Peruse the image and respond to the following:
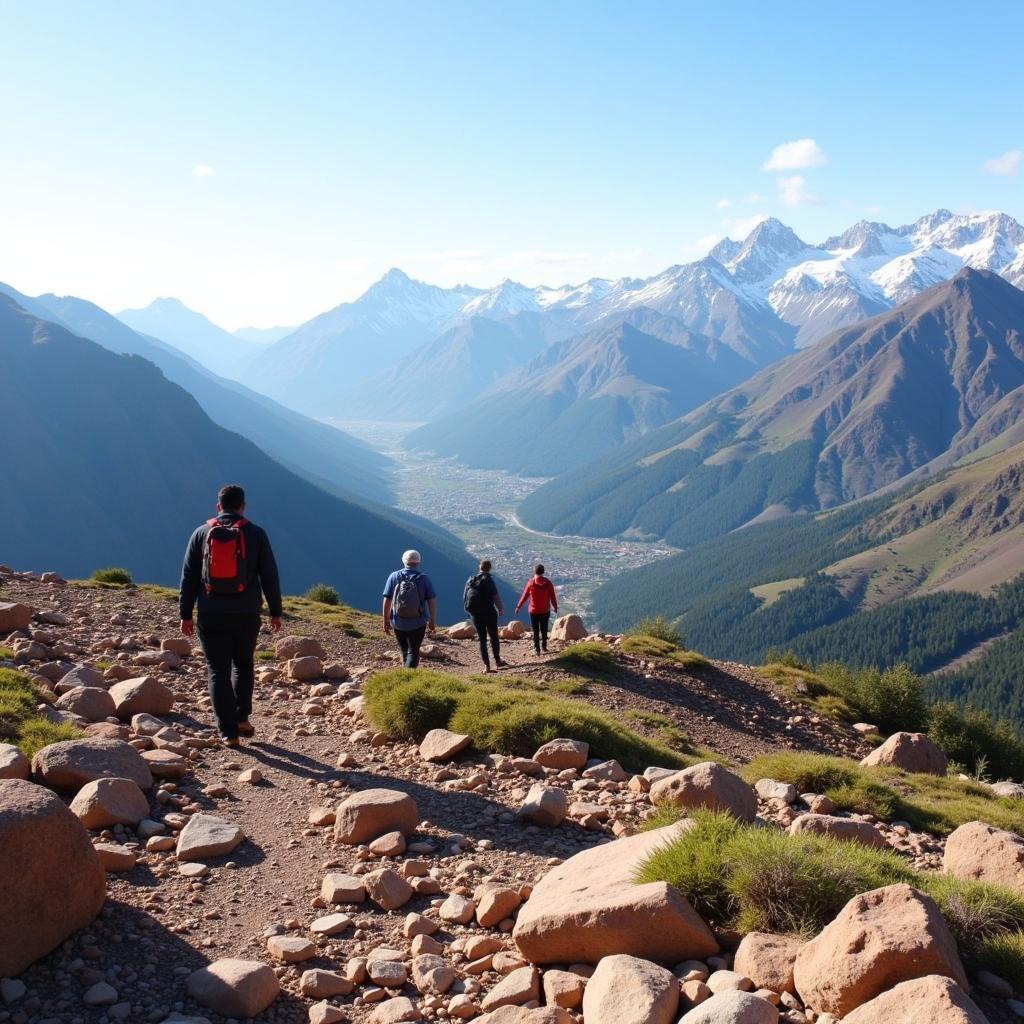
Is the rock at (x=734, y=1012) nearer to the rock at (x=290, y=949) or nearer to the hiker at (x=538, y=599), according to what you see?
the rock at (x=290, y=949)

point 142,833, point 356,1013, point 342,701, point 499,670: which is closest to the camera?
point 356,1013

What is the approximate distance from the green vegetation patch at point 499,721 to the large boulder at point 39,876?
6.68 meters

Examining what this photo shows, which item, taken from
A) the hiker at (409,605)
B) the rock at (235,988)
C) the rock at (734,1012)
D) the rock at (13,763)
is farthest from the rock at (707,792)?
the hiker at (409,605)

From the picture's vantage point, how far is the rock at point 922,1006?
4.56 m

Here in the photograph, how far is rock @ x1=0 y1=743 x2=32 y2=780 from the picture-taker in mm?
8492

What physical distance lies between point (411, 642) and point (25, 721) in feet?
28.1

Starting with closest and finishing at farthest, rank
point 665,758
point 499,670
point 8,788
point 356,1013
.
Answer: point 356,1013, point 8,788, point 665,758, point 499,670

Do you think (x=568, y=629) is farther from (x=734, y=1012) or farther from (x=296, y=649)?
(x=734, y=1012)

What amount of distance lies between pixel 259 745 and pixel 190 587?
2801mm

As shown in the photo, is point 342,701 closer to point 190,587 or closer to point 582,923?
point 190,587

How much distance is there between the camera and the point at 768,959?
585cm

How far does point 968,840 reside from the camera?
9.20 meters

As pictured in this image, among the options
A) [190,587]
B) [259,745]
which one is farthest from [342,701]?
[190,587]

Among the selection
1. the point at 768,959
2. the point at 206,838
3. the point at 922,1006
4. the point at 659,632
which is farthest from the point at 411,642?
the point at 659,632
